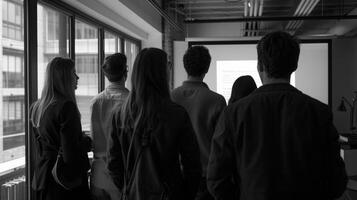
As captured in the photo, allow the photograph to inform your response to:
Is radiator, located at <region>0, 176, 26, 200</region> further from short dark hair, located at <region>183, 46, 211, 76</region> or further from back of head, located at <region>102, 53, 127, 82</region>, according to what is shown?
short dark hair, located at <region>183, 46, 211, 76</region>

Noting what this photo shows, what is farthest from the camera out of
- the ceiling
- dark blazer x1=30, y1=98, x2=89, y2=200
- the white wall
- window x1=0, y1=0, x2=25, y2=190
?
the ceiling

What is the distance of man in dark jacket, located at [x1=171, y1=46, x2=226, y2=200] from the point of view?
210 cm

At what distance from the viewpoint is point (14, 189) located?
119 inches

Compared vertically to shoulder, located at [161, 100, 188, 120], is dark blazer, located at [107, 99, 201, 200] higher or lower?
lower

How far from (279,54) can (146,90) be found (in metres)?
0.55

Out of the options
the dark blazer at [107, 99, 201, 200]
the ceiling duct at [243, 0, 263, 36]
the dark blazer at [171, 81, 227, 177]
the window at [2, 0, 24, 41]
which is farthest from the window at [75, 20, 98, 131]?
the dark blazer at [107, 99, 201, 200]

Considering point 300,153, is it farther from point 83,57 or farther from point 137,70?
point 83,57

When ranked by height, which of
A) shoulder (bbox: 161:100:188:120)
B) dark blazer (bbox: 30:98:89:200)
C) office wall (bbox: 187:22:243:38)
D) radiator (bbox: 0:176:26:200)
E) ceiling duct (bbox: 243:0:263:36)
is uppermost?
office wall (bbox: 187:22:243:38)

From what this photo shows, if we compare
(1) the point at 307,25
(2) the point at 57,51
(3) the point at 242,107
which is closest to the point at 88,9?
(2) the point at 57,51

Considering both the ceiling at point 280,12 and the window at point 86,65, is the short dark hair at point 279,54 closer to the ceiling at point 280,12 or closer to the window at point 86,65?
the window at point 86,65

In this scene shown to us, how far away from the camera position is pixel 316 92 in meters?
5.96

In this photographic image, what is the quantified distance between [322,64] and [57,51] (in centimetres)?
408

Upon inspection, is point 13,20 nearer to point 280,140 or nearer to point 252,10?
point 280,140

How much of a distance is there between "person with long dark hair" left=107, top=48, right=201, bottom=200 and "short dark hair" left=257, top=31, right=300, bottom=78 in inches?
16.7
